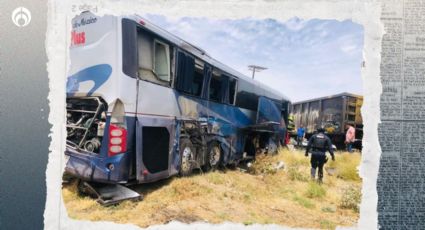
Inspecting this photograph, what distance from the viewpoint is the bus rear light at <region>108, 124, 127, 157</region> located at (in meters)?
2.59

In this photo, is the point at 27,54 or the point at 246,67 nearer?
the point at 27,54

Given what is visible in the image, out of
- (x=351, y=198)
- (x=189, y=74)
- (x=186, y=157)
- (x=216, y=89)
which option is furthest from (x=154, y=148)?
(x=351, y=198)

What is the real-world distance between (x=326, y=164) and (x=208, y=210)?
1.34 m

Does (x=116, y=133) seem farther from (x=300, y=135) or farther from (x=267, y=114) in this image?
(x=300, y=135)

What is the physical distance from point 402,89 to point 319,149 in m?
0.98

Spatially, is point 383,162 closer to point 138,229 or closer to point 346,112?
point 346,112

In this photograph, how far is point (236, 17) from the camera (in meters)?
2.73

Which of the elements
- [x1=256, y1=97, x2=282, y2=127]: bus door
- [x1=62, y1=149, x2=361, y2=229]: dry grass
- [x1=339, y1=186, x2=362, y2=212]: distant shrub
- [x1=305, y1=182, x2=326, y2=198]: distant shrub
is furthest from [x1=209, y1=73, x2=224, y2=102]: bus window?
[x1=339, y1=186, x2=362, y2=212]: distant shrub

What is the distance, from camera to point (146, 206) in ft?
8.86

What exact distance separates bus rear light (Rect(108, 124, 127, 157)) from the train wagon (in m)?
1.87

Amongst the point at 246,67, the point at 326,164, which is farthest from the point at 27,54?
the point at 326,164

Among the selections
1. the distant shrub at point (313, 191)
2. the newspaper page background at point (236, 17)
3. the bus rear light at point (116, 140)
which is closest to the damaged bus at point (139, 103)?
the bus rear light at point (116, 140)

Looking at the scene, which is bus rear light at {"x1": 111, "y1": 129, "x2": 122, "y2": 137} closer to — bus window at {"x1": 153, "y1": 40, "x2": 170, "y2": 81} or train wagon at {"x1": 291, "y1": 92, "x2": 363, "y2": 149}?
bus window at {"x1": 153, "y1": 40, "x2": 170, "y2": 81}

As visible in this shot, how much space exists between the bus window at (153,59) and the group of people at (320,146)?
168 cm
